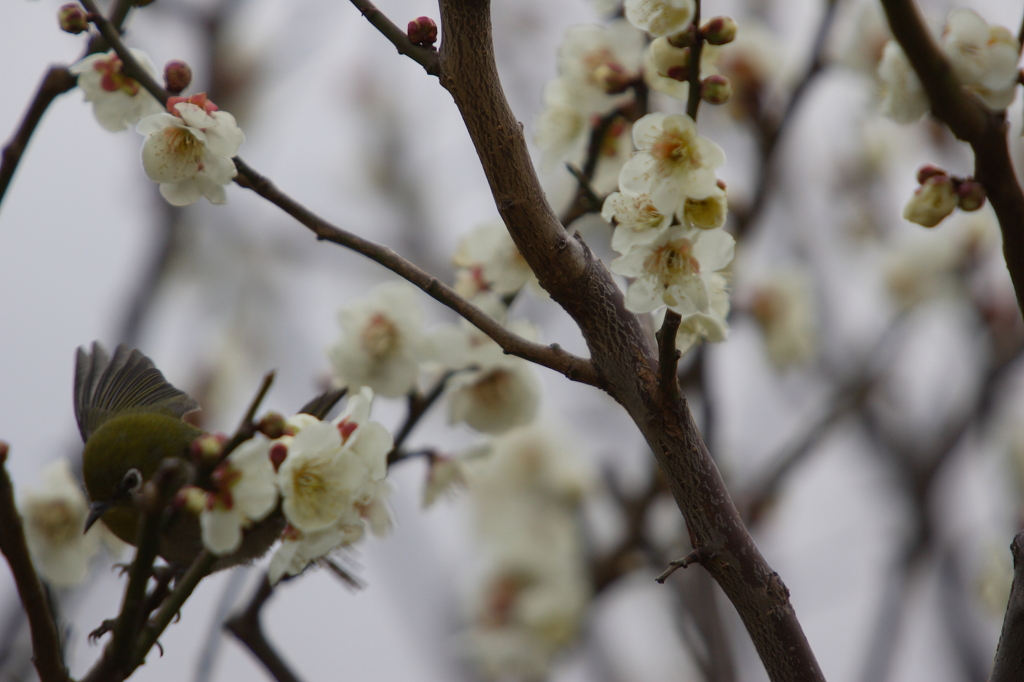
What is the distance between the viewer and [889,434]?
3336mm

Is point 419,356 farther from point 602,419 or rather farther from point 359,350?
point 602,419

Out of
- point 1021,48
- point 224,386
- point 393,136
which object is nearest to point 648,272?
point 1021,48

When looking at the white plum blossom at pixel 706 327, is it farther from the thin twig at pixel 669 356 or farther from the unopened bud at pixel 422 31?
the unopened bud at pixel 422 31

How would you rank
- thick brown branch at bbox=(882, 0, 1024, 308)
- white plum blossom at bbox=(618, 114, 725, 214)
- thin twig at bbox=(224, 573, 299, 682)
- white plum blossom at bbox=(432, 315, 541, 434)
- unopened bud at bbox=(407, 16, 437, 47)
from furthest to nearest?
white plum blossom at bbox=(432, 315, 541, 434), thin twig at bbox=(224, 573, 299, 682), unopened bud at bbox=(407, 16, 437, 47), white plum blossom at bbox=(618, 114, 725, 214), thick brown branch at bbox=(882, 0, 1024, 308)

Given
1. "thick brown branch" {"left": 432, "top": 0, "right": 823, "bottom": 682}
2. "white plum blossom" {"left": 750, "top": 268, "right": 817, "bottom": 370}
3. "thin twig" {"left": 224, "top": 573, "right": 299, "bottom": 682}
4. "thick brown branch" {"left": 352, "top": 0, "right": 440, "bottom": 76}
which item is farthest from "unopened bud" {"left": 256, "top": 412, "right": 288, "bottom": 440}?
"white plum blossom" {"left": 750, "top": 268, "right": 817, "bottom": 370}

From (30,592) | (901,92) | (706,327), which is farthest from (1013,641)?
(30,592)

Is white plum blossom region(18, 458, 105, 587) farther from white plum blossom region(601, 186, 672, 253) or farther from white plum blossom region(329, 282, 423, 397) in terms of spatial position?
white plum blossom region(601, 186, 672, 253)

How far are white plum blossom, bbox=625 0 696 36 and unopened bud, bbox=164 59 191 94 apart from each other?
2.19 feet

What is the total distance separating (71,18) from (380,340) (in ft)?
2.53

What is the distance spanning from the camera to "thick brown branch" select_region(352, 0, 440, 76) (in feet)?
3.19

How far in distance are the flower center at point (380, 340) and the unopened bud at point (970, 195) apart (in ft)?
3.47

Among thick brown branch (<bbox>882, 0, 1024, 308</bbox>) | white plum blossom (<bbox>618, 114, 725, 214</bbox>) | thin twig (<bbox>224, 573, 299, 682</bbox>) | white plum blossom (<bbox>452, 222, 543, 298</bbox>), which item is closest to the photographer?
thick brown branch (<bbox>882, 0, 1024, 308</bbox>)

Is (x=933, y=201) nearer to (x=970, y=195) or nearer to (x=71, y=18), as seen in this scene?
(x=970, y=195)

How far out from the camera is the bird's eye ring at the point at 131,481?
1412mm
